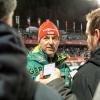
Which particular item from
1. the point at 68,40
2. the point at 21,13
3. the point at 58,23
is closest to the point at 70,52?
the point at 68,40

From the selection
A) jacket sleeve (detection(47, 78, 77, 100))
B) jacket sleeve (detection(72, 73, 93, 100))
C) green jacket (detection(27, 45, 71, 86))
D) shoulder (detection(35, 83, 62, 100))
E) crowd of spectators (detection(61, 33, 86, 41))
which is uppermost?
shoulder (detection(35, 83, 62, 100))

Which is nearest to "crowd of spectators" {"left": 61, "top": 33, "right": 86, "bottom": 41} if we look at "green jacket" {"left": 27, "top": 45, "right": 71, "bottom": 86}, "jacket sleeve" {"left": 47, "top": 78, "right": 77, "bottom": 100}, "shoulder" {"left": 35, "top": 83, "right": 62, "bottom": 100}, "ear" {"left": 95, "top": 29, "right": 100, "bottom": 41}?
"green jacket" {"left": 27, "top": 45, "right": 71, "bottom": 86}

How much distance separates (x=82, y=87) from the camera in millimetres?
1986

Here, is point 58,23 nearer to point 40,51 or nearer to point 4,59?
point 40,51

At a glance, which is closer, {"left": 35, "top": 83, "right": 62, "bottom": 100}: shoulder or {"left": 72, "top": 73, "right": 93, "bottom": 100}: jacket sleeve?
{"left": 35, "top": 83, "right": 62, "bottom": 100}: shoulder

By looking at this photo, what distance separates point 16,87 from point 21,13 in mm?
19267

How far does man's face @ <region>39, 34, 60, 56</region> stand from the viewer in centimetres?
354

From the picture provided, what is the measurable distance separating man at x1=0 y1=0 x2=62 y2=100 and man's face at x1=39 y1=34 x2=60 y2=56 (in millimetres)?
2549

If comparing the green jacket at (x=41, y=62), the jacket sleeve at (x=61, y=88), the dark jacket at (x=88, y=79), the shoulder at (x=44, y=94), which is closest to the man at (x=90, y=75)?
the dark jacket at (x=88, y=79)

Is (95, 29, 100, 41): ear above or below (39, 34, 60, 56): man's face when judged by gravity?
above

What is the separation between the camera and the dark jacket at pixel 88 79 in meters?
1.95

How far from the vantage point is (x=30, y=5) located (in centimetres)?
2050

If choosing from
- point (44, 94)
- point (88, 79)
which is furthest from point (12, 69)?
point (88, 79)

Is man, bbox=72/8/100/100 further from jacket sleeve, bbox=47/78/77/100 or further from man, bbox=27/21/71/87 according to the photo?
man, bbox=27/21/71/87
